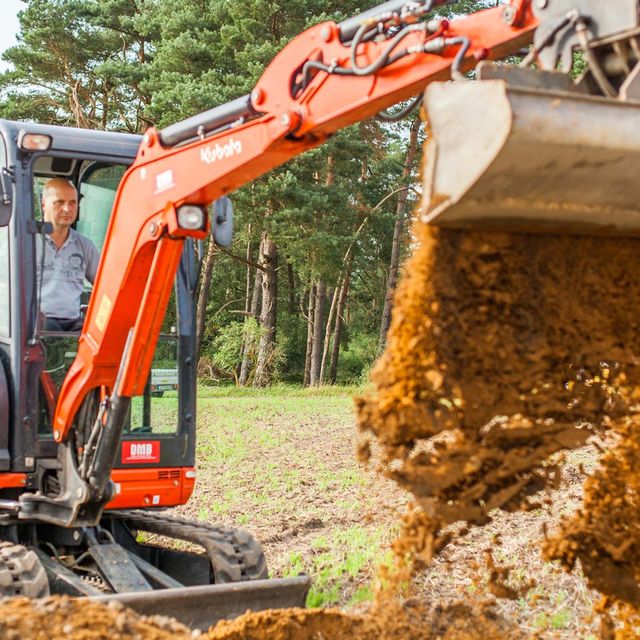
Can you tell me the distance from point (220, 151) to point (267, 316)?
26.0 meters

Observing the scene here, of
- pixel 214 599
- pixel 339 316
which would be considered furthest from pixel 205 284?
pixel 214 599

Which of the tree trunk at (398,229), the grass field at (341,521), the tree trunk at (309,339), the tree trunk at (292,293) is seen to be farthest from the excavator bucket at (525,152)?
the tree trunk at (292,293)

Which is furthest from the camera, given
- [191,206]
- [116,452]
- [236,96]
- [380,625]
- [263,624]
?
[236,96]

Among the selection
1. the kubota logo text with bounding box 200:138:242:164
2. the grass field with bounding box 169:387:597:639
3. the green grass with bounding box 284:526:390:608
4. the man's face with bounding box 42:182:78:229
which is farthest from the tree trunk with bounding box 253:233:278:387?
the kubota logo text with bounding box 200:138:242:164

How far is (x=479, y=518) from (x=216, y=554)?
216cm

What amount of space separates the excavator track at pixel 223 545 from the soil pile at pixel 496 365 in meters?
1.67

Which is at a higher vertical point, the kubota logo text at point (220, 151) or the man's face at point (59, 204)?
the kubota logo text at point (220, 151)

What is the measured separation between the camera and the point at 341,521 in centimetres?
853

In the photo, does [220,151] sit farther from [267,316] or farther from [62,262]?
[267,316]

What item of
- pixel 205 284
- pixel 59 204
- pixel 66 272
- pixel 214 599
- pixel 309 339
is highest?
pixel 205 284

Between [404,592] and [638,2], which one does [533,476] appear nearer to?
[404,592]

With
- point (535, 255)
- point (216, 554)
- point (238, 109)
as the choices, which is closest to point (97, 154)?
point (238, 109)

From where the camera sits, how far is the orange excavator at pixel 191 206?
3545mm

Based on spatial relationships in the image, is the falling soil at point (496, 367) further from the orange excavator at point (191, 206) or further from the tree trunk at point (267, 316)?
the tree trunk at point (267, 316)
